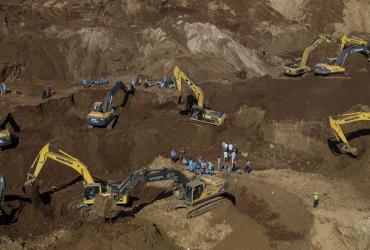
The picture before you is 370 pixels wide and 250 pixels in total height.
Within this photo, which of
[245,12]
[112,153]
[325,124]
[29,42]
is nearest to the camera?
[112,153]

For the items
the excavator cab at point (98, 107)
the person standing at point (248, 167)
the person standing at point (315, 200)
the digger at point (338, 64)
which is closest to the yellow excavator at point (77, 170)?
the excavator cab at point (98, 107)

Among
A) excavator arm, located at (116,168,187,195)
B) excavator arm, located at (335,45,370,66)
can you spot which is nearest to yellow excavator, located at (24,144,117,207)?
excavator arm, located at (116,168,187,195)

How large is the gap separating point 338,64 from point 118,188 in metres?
24.5

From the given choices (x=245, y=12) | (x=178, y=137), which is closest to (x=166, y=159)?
(x=178, y=137)

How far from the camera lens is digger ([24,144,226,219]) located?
85.4 feet

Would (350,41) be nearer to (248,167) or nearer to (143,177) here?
(248,167)

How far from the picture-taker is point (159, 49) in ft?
163

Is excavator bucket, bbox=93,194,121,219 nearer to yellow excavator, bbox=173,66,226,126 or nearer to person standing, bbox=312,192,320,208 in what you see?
person standing, bbox=312,192,320,208

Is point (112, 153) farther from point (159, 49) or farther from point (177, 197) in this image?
point (159, 49)

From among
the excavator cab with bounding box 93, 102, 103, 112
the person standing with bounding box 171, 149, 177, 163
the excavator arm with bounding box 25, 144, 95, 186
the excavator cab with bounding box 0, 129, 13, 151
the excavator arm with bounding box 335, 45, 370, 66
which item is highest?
the excavator arm with bounding box 335, 45, 370, 66

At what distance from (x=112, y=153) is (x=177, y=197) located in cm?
717

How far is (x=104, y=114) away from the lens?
3625 cm

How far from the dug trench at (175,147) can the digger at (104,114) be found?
56 centimetres

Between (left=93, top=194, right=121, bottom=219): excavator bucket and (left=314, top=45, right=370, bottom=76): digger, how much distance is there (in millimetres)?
22171
